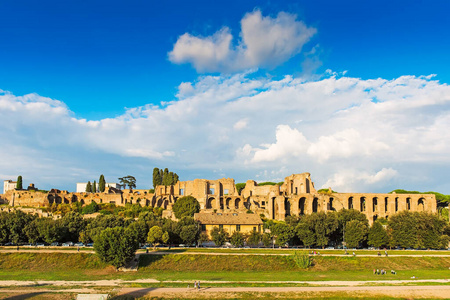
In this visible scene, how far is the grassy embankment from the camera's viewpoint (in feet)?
123

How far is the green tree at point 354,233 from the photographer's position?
52656 mm

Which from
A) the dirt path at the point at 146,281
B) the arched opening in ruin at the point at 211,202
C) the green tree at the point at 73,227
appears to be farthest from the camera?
the arched opening in ruin at the point at 211,202

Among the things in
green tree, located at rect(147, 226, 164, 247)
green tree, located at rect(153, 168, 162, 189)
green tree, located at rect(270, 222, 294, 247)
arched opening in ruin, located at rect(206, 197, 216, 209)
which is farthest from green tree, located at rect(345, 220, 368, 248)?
green tree, located at rect(153, 168, 162, 189)

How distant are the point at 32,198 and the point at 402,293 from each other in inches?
3298

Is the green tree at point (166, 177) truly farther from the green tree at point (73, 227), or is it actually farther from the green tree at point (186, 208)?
the green tree at point (73, 227)

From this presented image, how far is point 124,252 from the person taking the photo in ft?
130

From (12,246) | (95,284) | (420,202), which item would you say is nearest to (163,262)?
(95,284)

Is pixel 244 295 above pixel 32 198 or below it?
below

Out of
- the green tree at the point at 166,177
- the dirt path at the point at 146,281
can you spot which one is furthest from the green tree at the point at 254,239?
the green tree at the point at 166,177

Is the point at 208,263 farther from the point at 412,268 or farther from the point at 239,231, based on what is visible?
the point at 412,268

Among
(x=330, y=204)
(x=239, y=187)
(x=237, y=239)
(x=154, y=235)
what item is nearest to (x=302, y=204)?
(x=330, y=204)

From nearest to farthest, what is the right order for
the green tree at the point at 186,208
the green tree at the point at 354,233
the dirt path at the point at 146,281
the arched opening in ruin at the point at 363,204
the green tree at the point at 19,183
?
the dirt path at the point at 146,281
the green tree at the point at 354,233
the green tree at the point at 186,208
the arched opening in ruin at the point at 363,204
the green tree at the point at 19,183

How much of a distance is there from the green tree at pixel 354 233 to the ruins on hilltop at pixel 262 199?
68.3 feet

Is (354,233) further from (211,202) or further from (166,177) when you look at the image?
(166,177)
